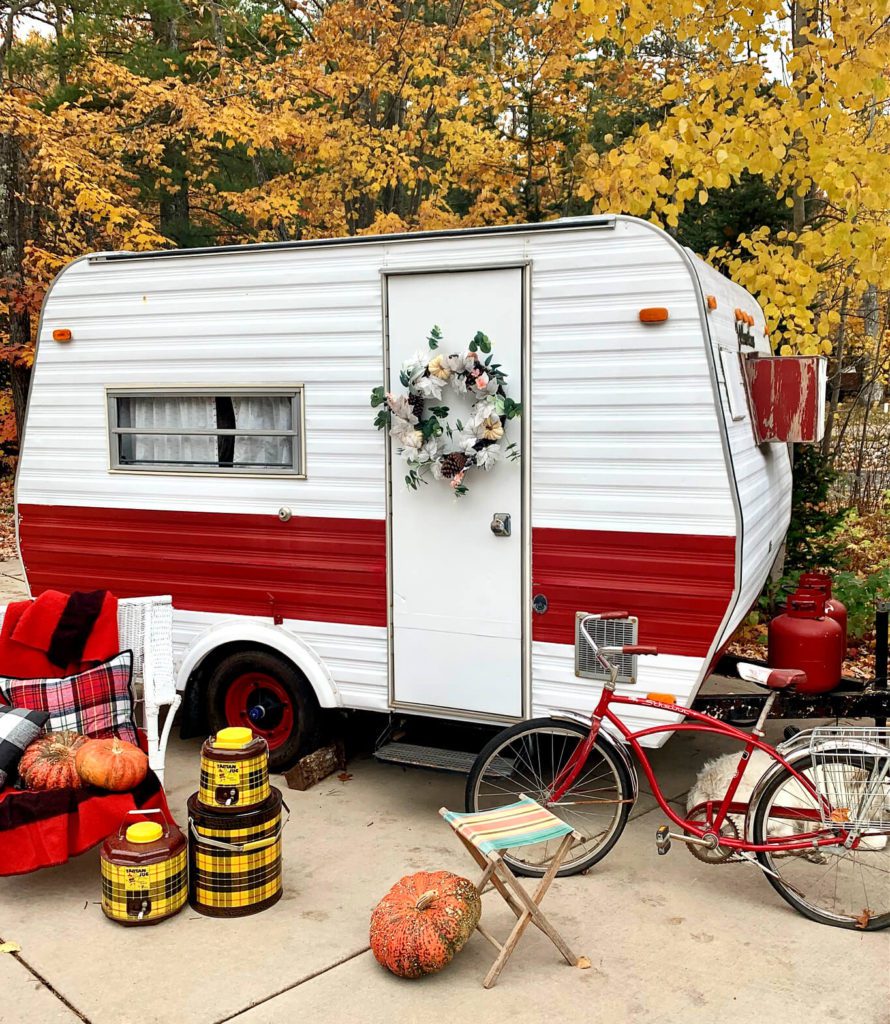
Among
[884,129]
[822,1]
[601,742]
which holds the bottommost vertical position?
[601,742]

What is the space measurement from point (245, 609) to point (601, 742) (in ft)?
6.89

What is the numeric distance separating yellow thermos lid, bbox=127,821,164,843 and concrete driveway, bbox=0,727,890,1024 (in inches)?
13.3

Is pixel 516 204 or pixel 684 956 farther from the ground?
pixel 516 204

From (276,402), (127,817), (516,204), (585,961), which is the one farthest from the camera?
(516,204)

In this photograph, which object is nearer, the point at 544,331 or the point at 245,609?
the point at 544,331

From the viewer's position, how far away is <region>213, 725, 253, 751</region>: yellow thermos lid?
401cm

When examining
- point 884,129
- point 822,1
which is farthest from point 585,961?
point 822,1

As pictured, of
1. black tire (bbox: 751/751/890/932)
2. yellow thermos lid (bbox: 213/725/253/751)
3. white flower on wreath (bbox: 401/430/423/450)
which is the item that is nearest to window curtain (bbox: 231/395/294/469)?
white flower on wreath (bbox: 401/430/423/450)

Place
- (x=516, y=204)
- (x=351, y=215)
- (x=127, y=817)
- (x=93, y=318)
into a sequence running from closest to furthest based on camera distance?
(x=127, y=817)
(x=93, y=318)
(x=516, y=204)
(x=351, y=215)

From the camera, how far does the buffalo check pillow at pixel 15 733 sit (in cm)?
427

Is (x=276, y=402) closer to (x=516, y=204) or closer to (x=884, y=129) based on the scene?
(x=884, y=129)

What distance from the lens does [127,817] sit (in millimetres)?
4105

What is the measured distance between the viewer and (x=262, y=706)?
5.48 metres

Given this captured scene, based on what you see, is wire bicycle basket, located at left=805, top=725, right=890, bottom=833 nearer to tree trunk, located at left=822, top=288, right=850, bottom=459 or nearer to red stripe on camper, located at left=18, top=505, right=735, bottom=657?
red stripe on camper, located at left=18, top=505, right=735, bottom=657
